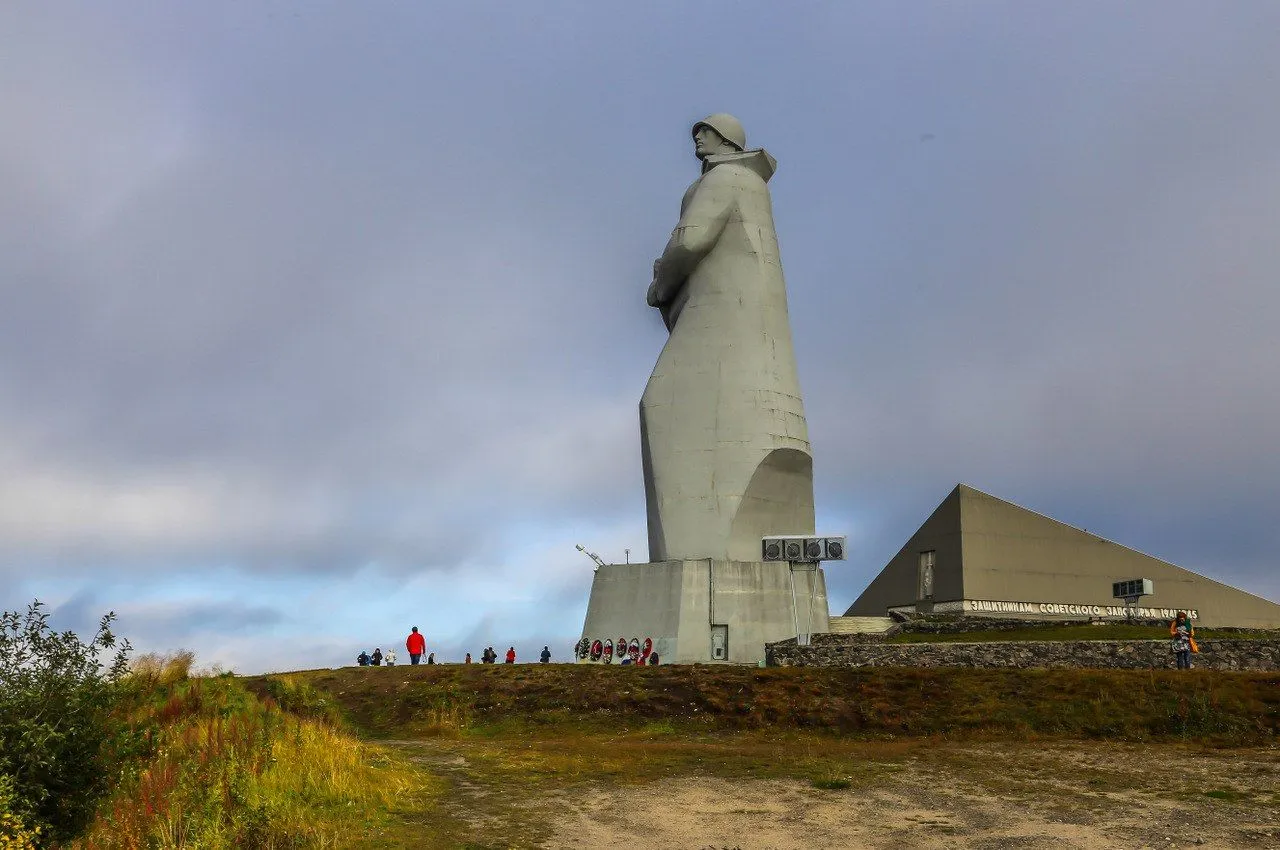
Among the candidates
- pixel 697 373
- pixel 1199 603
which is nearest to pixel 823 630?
pixel 697 373

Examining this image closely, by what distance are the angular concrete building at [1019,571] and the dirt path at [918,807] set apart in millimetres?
23455

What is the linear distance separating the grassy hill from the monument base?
4.61m

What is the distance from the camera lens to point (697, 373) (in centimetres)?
2572

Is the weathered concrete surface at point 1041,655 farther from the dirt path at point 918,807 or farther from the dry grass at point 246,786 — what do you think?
the dry grass at point 246,786

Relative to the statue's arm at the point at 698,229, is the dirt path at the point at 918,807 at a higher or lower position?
lower

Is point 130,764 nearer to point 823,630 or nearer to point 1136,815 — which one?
point 1136,815

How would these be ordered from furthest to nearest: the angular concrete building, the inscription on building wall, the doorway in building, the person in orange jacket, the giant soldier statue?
1. the angular concrete building
2. the inscription on building wall
3. the giant soldier statue
4. the doorway in building
5. the person in orange jacket

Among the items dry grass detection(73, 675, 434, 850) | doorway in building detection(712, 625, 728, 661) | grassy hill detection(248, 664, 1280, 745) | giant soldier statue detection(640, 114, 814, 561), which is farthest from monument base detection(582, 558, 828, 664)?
dry grass detection(73, 675, 434, 850)

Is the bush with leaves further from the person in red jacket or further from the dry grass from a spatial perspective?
the person in red jacket

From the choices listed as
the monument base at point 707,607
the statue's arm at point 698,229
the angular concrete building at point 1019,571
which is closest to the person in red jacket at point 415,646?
the monument base at point 707,607

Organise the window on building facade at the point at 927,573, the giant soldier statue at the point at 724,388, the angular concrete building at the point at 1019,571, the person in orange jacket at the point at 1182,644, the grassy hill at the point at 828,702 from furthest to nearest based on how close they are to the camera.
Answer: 1. the window on building facade at the point at 927,573
2. the angular concrete building at the point at 1019,571
3. the giant soldier statue at the point at 724,388
4. the person in orange jacket at the point at 1182,644
5. the grassy hill at the point at 828,702

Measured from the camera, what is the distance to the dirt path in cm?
806

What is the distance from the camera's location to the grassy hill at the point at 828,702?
14.3 metres

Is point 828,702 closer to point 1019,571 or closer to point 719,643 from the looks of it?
point 719,643
